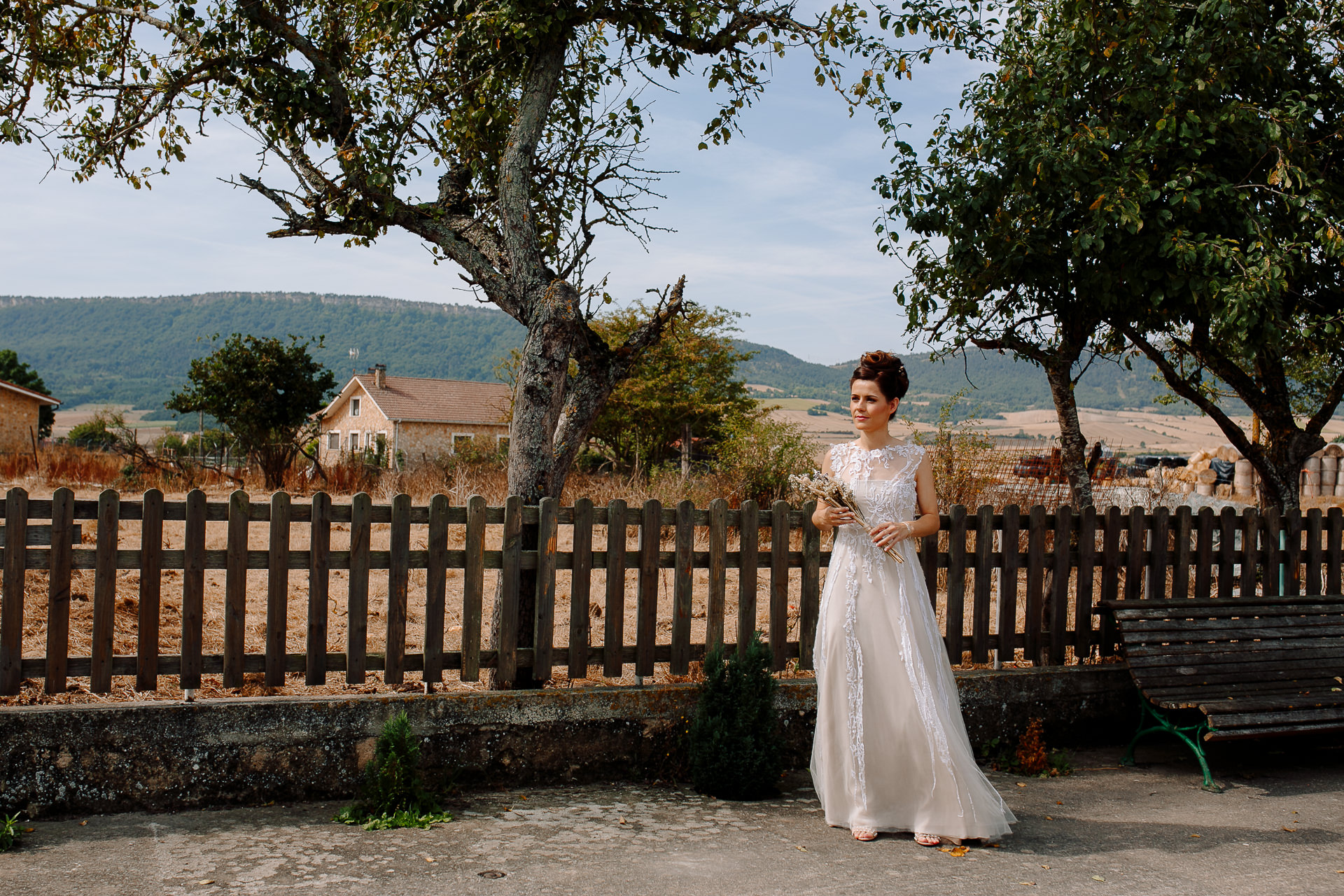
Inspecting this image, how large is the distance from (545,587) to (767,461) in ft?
32.1

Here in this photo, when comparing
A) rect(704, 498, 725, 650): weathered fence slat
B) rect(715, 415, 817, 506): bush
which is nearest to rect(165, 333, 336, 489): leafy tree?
rect(715, 415, 817, 506): bush

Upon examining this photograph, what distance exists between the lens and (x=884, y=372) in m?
4.34

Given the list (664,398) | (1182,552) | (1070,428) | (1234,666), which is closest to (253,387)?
(664,398)

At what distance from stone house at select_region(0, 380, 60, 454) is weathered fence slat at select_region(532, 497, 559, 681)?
1779 inches

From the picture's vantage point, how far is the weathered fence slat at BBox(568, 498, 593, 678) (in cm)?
477

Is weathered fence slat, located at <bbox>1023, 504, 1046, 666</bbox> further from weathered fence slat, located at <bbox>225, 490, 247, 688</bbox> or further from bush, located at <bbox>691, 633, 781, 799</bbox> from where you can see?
weathered fence slat, located at <bbox>225, 490, 247, 688</bbox>

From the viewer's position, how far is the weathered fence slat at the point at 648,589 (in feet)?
15.9

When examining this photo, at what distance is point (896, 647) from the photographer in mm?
4156

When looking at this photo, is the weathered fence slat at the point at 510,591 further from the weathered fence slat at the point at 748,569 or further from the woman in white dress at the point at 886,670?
the woman in white dress at the point at 886,670

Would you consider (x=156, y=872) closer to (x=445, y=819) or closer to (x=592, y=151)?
(x=445, y=819)

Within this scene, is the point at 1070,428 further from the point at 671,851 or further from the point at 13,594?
the point at 13,594

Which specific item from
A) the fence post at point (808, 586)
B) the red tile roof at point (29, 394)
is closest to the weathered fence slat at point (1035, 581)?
the fence post at point (808, 586)

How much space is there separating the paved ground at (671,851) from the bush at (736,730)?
112 mm

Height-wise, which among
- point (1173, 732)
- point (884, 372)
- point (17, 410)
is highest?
point (17, 410)
